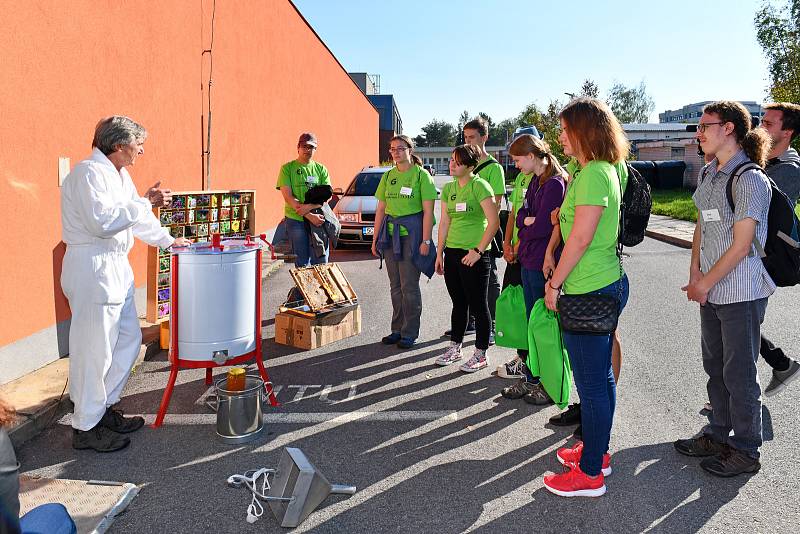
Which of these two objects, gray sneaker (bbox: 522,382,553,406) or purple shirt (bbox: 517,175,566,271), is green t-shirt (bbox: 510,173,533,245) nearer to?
purple shirt (bbox: 517,175,566,271)

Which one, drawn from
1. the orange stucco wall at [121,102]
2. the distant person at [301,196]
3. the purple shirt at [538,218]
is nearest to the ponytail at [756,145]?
the purple shirt at [538,218]

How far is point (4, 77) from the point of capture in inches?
175

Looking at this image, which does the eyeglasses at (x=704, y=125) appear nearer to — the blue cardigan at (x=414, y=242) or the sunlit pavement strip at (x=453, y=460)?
the sunlit pavement strip at (x=453, y=460)

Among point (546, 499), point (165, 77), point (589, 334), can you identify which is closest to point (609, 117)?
point (589, 334)

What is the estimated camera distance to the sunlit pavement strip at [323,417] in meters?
4.26

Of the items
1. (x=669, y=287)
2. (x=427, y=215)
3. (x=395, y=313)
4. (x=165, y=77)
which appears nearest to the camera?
(x=427, y=215)

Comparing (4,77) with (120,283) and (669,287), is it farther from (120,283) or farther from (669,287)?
(669,287)

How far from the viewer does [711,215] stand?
3.52 meters

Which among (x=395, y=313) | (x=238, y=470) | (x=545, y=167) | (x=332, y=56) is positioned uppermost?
(x=332, y=56)

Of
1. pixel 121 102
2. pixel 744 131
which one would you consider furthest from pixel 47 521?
pixel 121 102

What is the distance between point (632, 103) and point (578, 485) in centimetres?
10836

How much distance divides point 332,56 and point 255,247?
19.5 metres

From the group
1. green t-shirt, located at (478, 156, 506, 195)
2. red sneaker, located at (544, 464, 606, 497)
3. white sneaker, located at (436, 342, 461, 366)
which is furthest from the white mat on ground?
green t-shirt, located at (478, 156, 506, 195)

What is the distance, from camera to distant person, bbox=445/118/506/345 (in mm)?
5445
